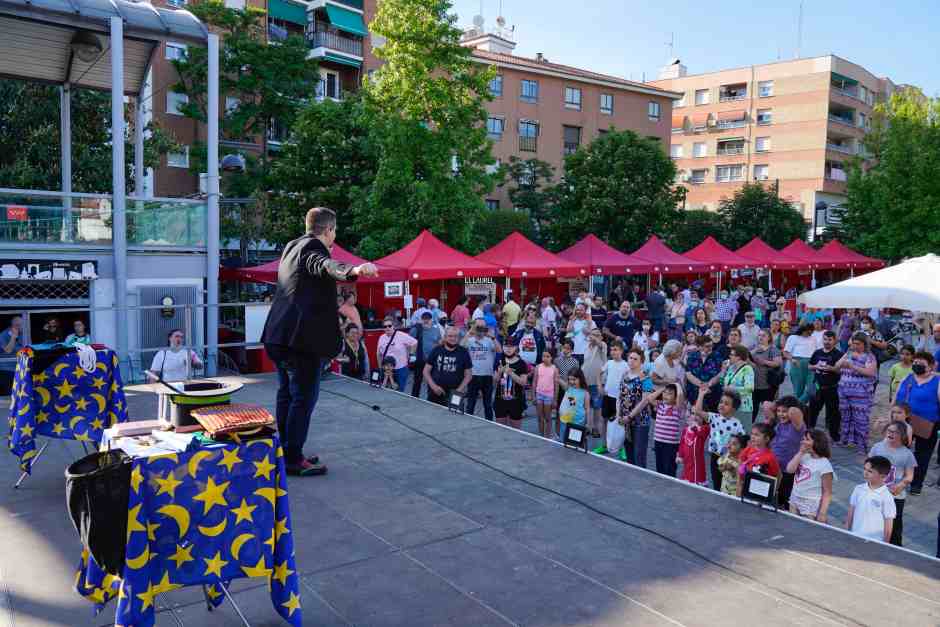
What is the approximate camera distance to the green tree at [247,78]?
2894 centimetres

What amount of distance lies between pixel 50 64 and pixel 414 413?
35.9 ft

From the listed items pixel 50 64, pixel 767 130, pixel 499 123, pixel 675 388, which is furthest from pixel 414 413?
pixel 767 130

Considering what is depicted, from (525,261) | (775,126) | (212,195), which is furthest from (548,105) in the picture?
(212,195)

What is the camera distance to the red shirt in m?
6.18

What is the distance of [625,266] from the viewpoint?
2267 centimetres

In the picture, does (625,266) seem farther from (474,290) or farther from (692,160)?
(692,160)

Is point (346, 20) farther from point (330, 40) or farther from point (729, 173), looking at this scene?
point (729, 173)

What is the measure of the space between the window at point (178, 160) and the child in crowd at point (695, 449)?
97.2ft

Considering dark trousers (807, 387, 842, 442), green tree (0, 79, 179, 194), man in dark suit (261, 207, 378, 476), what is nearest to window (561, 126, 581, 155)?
green tree (0, 79, 179, 194)

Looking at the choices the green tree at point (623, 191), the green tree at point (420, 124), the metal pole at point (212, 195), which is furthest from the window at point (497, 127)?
the metal pole at point (212, 195)

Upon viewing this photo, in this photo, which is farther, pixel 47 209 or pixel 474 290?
pixel 474 290

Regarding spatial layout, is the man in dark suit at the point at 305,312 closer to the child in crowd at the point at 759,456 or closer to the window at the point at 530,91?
the child in crowd at the point at 759,456

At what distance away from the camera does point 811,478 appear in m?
6.19

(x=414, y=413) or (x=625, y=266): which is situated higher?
(x=625, y=266)
